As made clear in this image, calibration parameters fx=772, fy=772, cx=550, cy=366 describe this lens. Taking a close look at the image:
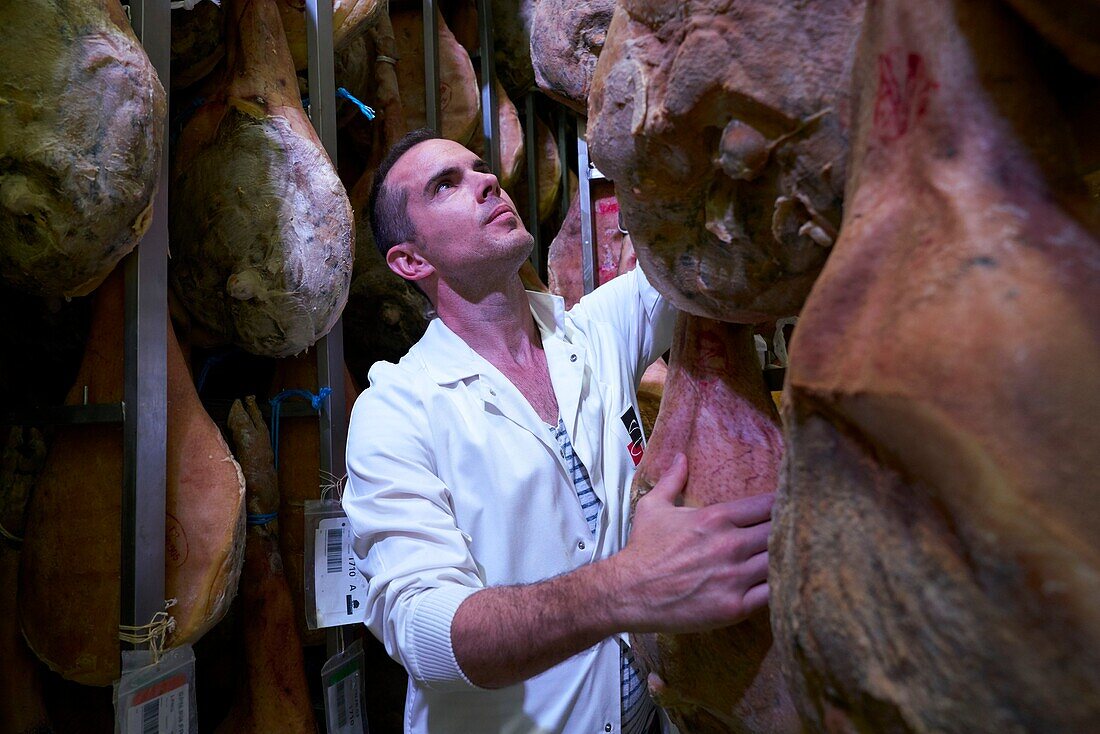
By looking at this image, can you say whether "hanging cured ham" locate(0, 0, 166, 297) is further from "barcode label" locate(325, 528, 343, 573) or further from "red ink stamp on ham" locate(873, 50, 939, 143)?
"red ink stamp on ham" locate(873, 50, 939, 143)

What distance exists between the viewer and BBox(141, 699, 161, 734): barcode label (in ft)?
3.77

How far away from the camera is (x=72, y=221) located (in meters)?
1.00

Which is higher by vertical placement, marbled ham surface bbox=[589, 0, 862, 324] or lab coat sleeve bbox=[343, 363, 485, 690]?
marbled ham surface bbox=[589, 0, 862, 324]

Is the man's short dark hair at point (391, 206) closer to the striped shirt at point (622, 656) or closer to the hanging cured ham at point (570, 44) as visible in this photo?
the hanging cured ham at point (570, 44)

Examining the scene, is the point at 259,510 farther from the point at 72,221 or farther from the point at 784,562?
the point at 784,562

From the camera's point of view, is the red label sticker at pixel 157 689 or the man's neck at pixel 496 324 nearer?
the red label sticker at pixel 157 689

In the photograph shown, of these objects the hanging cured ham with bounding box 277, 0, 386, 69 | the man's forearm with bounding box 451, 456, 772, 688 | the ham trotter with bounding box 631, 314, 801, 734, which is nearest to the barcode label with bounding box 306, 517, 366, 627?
the man's forearm with bounding box 451, 456, 772, 688

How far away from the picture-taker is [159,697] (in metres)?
1.18

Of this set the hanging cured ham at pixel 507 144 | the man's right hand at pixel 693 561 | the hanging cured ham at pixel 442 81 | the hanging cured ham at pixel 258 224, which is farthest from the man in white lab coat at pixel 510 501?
the hanging cured ham at pixel 507 144

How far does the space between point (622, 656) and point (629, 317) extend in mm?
646

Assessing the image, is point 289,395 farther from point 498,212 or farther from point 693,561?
point 693,561

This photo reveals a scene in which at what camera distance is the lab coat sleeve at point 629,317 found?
152 cm

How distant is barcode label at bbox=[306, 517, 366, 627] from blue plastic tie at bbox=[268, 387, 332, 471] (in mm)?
224

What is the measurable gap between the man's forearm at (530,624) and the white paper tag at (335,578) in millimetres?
667
